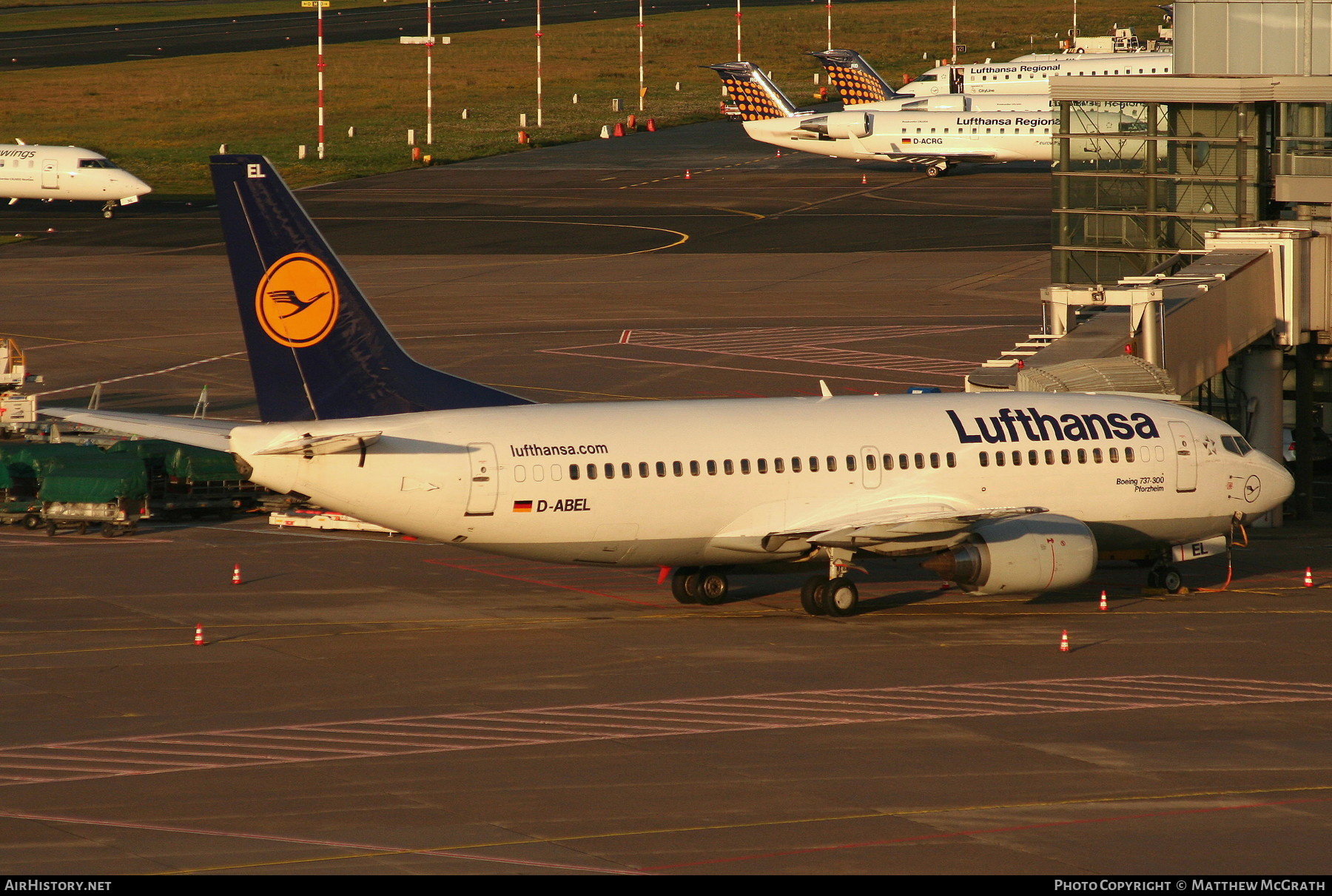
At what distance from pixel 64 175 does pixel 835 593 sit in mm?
84331

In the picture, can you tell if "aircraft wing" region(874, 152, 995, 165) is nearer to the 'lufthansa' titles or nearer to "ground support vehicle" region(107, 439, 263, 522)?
"ground support vehicle" region(107, 439, 263, 522)

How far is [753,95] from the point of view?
429 ft

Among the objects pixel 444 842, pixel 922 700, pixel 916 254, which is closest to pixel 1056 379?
pixel 922 700

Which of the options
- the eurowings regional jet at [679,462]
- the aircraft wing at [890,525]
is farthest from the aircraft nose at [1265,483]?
the aircraft wing at [890,525]

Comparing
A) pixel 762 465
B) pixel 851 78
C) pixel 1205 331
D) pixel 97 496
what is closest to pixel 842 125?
pixel 851 78

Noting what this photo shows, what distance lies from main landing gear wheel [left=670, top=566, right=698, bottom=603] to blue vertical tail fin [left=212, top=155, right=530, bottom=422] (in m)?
7.47

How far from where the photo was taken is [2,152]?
360ft

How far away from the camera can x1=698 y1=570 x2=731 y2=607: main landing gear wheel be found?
39062mm

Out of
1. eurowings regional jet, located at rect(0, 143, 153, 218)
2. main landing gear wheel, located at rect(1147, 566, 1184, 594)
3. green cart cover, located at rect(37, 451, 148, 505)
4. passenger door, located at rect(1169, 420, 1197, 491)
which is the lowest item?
main landing gear wheel, located at rect(1147, 566, 1184, 594)

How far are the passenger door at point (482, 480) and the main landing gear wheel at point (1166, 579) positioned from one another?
50.3 ft

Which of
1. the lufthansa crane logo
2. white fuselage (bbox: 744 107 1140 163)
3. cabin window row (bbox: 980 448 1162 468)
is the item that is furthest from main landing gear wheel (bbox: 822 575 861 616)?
white fuselage (bbox: 744 107 1140 163)

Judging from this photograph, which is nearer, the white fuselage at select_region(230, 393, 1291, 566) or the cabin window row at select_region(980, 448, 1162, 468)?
the white fuselage at select_region(230, 393, 1291, 566)

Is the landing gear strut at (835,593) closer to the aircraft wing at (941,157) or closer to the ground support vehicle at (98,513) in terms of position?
the ground support vehicle at (98,513)
